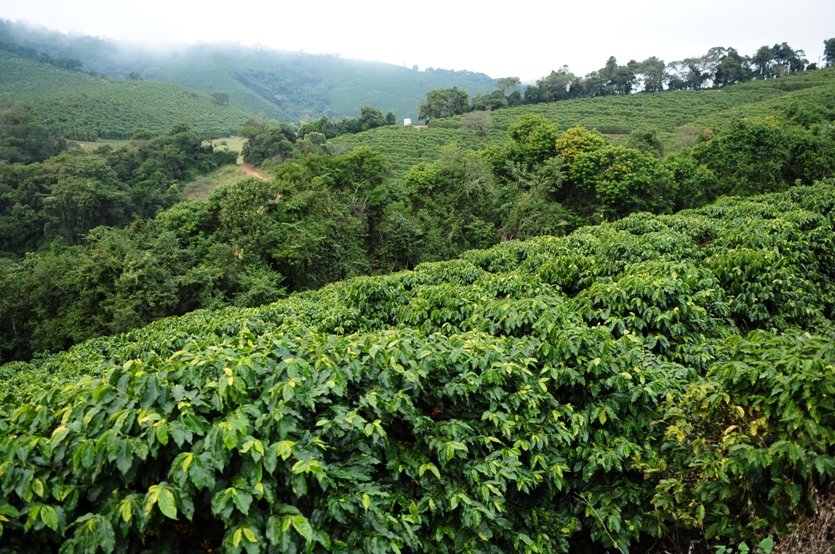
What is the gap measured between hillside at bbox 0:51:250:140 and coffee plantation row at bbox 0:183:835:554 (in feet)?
187

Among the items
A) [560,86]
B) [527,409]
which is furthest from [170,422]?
[560,86]

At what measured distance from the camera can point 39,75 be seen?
7381 centimetres

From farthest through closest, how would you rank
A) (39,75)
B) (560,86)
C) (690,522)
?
(39,75) < (560,86) < (690,522)

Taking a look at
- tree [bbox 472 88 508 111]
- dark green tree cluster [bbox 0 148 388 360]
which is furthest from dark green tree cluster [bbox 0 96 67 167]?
tree [bbox 472 88 508 111]

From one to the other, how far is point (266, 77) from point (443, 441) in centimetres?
15749

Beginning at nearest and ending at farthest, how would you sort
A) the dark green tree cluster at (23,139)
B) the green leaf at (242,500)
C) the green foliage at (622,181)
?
the green leaf at (242,500) → the green foliage at (622,181) → the dark green tree cluster at (23,139)

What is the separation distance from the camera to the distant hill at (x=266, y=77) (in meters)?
114

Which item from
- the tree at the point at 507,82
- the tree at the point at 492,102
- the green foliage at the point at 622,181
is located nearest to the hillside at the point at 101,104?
the tree at the point at 492,102

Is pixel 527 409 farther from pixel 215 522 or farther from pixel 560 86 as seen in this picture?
pixel 560 86

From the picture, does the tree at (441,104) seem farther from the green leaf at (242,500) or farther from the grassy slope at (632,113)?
the green leaf at (242,500)

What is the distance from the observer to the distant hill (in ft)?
374

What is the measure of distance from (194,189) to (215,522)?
40.5m

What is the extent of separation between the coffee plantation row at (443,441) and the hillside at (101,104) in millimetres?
56869

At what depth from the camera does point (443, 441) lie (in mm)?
3291
